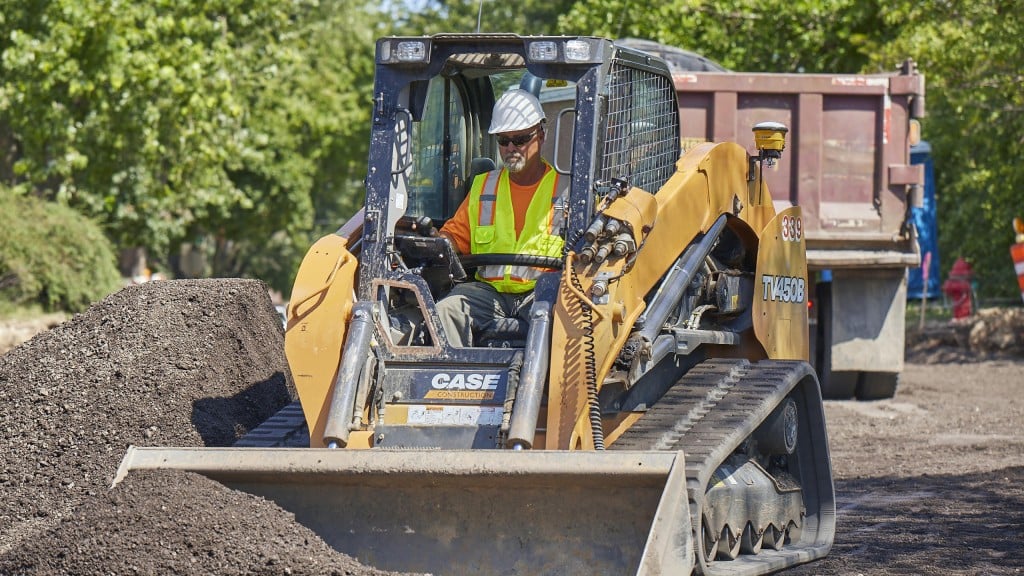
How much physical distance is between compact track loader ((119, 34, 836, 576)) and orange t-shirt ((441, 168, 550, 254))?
0.08 metres

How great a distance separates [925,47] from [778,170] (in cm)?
677

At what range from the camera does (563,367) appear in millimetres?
6203

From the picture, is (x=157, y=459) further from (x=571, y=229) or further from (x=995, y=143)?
(x=995, y=143)

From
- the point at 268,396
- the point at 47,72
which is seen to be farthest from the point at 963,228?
the point at 268,396

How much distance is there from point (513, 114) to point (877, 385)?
8.60 meters

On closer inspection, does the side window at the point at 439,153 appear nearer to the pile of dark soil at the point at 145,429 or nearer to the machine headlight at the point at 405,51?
the machine headlight at the point at 405,51

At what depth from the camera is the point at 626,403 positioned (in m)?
6.77

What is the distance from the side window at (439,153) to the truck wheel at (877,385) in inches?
302

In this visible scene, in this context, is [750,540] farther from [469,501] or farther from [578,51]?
[578,51]

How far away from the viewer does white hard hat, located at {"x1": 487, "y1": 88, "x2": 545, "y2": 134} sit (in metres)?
6.95

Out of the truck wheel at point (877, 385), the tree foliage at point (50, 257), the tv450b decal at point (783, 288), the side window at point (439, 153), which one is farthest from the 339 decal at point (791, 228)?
the tree foliage at point (50, 257)

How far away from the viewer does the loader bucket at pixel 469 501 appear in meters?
5.72

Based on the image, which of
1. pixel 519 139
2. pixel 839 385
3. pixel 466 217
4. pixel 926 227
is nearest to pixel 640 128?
pixel 519 139

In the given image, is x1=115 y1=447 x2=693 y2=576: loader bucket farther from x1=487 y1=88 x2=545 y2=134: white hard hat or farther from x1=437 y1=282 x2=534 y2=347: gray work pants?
x1=487 y1=88 x2=545 y2=134: white hard hat
